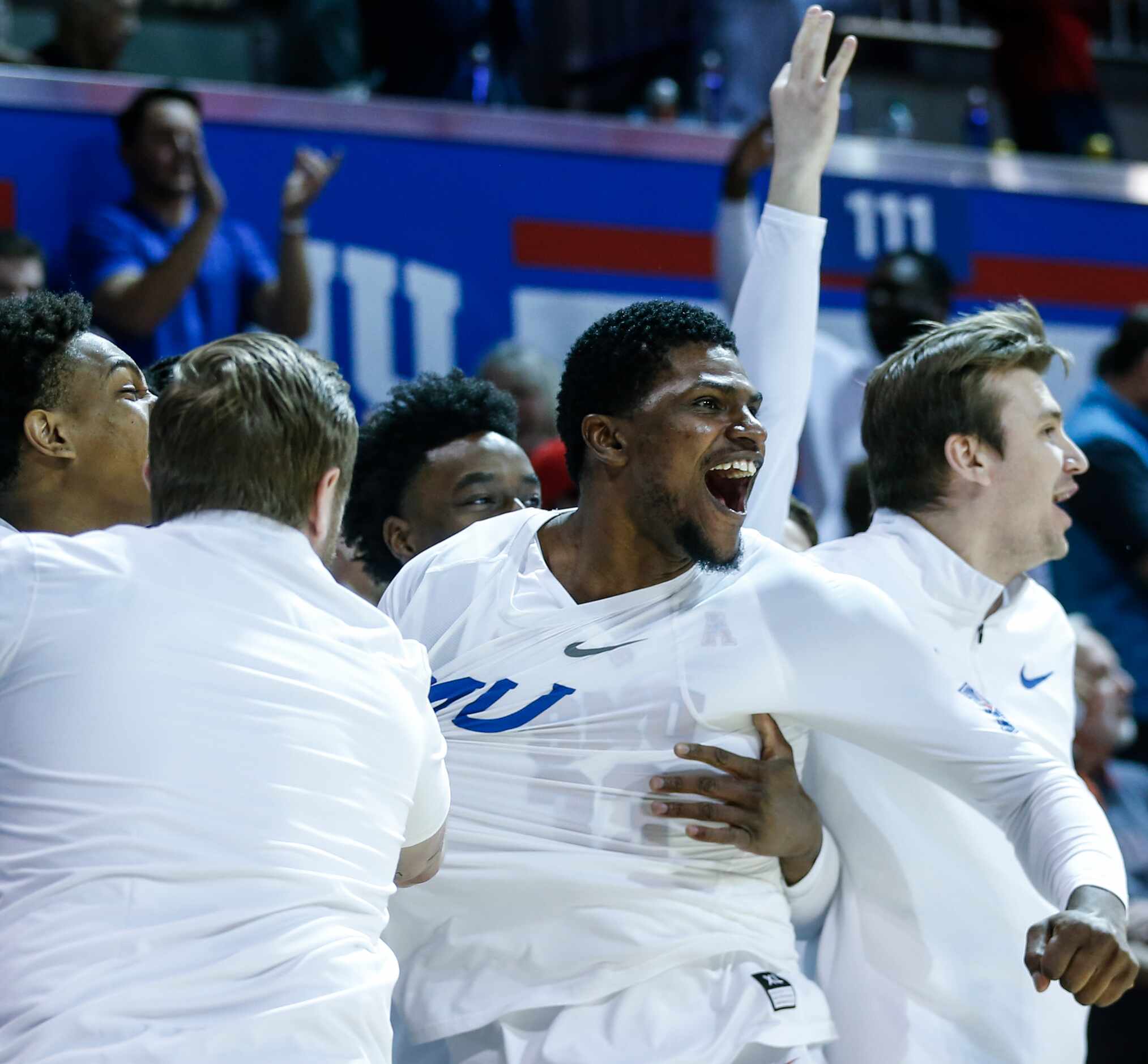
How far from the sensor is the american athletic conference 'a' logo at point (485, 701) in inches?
98.9

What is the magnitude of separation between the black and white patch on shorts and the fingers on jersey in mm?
387

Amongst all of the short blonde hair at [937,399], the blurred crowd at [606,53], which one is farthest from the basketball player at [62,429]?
the blurred crowd at [606,53]

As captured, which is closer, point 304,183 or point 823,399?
point 304,183

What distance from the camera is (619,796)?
2516mm

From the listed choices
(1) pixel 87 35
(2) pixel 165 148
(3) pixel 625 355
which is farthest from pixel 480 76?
(3) pixel 625 355

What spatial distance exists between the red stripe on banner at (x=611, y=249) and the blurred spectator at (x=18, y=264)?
5.94 ft

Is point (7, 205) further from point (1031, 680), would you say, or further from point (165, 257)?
point (1031, 680)

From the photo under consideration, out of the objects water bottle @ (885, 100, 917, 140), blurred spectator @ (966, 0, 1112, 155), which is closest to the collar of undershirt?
water bottle @ (885, 100, 917, 140)

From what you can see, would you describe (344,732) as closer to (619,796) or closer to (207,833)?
(207,833)

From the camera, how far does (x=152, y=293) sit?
4906 millimetres

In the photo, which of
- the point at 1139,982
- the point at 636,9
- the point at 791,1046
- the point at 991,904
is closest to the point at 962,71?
the point at 636,9

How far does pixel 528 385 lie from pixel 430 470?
198 centimetres

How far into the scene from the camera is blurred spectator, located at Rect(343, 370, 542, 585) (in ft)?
10.6

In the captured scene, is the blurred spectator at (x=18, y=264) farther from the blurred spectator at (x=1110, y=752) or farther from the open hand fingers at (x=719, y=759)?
the blurred spectator at (x=1110, y=752)
